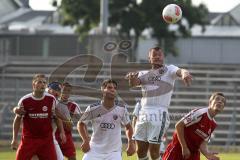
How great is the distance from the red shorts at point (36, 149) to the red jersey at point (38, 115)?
88 mm

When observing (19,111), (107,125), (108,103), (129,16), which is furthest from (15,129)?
(129,16)

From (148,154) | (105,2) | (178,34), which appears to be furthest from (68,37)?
(148,154)

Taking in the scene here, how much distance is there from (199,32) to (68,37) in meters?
11.0

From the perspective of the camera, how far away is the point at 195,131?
45.1 ft

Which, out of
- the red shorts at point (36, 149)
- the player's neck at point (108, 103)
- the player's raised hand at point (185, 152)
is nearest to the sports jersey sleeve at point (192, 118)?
the player's raised hand at point (185, 152)

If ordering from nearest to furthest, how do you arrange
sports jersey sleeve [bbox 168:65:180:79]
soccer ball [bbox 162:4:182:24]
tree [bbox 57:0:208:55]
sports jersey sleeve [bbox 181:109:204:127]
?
sports jersey sleeve [bbox 181:109:204:127] → sports jersey sleeve [bbox 168:65:180:79] → soccer ball [bbox 162:4:182:24] → tree [bbox 57:0:208:55]

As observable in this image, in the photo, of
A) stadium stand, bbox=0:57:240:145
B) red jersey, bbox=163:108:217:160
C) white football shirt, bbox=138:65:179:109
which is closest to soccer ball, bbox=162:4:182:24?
white football shirt, bbox=138:65:179:109

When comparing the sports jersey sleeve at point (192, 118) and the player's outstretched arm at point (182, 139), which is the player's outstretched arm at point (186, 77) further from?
the player's outstretched arm at point (182, 139)

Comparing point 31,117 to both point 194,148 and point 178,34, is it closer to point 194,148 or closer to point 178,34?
point 194,148

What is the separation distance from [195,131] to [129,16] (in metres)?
34.5

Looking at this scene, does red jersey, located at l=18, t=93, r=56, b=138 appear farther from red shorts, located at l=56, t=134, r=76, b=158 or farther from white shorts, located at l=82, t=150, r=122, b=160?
red shorts, located at l=56, t=134, r=76, b=158

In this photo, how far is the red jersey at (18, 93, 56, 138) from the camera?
49.1 ft

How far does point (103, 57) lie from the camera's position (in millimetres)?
38688

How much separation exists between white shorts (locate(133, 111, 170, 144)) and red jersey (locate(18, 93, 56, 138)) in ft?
5.79
